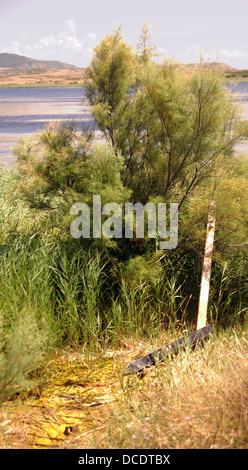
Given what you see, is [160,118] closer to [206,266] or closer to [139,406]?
[206,266]

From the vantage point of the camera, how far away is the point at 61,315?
4051mm

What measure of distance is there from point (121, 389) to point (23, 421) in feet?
2.52

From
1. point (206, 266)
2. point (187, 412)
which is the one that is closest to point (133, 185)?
point (206, 266)

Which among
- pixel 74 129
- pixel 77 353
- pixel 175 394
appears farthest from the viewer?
pixel 74 129

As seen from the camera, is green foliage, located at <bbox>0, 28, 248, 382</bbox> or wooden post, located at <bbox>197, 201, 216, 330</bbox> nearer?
green foliage, located at <bbox>0, 28, 248, 382</bbox>

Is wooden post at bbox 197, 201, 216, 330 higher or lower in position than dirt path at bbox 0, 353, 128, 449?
higher

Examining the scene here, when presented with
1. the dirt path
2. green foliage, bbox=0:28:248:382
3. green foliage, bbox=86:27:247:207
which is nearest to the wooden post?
green foliage, bbox=0:28:248:382

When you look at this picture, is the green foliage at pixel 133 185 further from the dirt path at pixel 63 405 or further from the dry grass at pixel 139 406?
the dry grass at pixel 139 406

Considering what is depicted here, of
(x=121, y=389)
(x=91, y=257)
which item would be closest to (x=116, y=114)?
(x=91, y=257)

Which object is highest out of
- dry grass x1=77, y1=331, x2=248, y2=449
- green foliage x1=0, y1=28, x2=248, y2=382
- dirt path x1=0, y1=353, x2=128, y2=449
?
green foliage x1=0, y1=28, x2=248, y2=382

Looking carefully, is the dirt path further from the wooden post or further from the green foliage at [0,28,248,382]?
the wooden post

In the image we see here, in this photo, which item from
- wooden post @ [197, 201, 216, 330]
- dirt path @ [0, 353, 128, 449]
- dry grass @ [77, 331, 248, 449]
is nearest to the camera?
dry grass @ [77, 331, 248, 449]

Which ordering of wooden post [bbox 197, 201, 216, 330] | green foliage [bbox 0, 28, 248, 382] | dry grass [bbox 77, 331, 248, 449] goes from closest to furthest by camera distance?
dry grass [bbox 77, 331, 248, 449] → green foliage [bbox 0, 28, 248, 382] → wooden post [bbox 197, 201, 216, 330]

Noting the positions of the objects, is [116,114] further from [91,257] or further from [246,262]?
[246,262]
